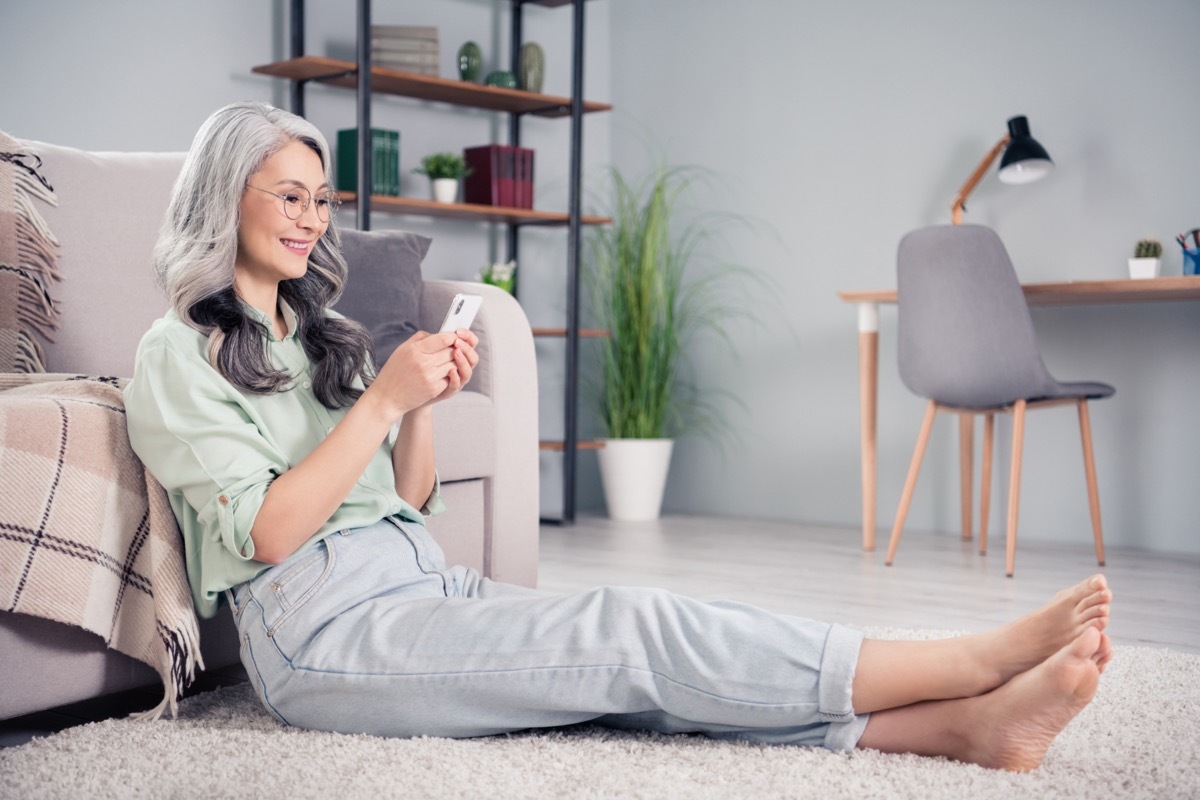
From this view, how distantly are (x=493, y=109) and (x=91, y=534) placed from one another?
121 inches

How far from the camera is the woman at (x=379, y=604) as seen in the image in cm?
125

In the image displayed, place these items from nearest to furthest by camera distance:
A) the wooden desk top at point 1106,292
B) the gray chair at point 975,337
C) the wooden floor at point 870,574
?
the wooden floor at point 870,574 → the wooden desk top at point 1106,292 → the gray chair at point 975,337

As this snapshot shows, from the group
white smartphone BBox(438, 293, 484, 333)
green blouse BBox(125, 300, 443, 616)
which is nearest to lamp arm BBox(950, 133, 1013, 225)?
white smartphone BBox(438, 293, 484, 333)

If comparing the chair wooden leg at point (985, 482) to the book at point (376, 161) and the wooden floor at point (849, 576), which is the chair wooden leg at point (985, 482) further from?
the book at point (376, 161)

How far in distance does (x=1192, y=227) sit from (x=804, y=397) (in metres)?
1.31

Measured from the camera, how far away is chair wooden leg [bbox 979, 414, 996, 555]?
3.40 metres

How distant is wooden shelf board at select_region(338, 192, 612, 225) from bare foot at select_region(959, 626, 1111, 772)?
2.71 m

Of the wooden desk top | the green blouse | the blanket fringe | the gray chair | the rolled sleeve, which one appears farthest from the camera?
the gray chair

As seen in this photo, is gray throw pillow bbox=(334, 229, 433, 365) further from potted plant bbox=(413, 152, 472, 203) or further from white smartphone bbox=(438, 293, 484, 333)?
potted plant bbox=(413, 152, 472, 203)

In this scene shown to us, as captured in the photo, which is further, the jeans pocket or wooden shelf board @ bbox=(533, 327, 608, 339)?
wooden shelf board @ bbox=(533, 327, 608, 339)

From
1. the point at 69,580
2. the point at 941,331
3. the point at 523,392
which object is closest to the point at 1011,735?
the point at 69,580

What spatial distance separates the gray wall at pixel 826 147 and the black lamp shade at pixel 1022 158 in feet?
0.61

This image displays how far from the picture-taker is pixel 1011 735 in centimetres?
125

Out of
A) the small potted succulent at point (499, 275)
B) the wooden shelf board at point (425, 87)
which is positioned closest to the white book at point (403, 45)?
the wooden shelf board at point (425, 87)
